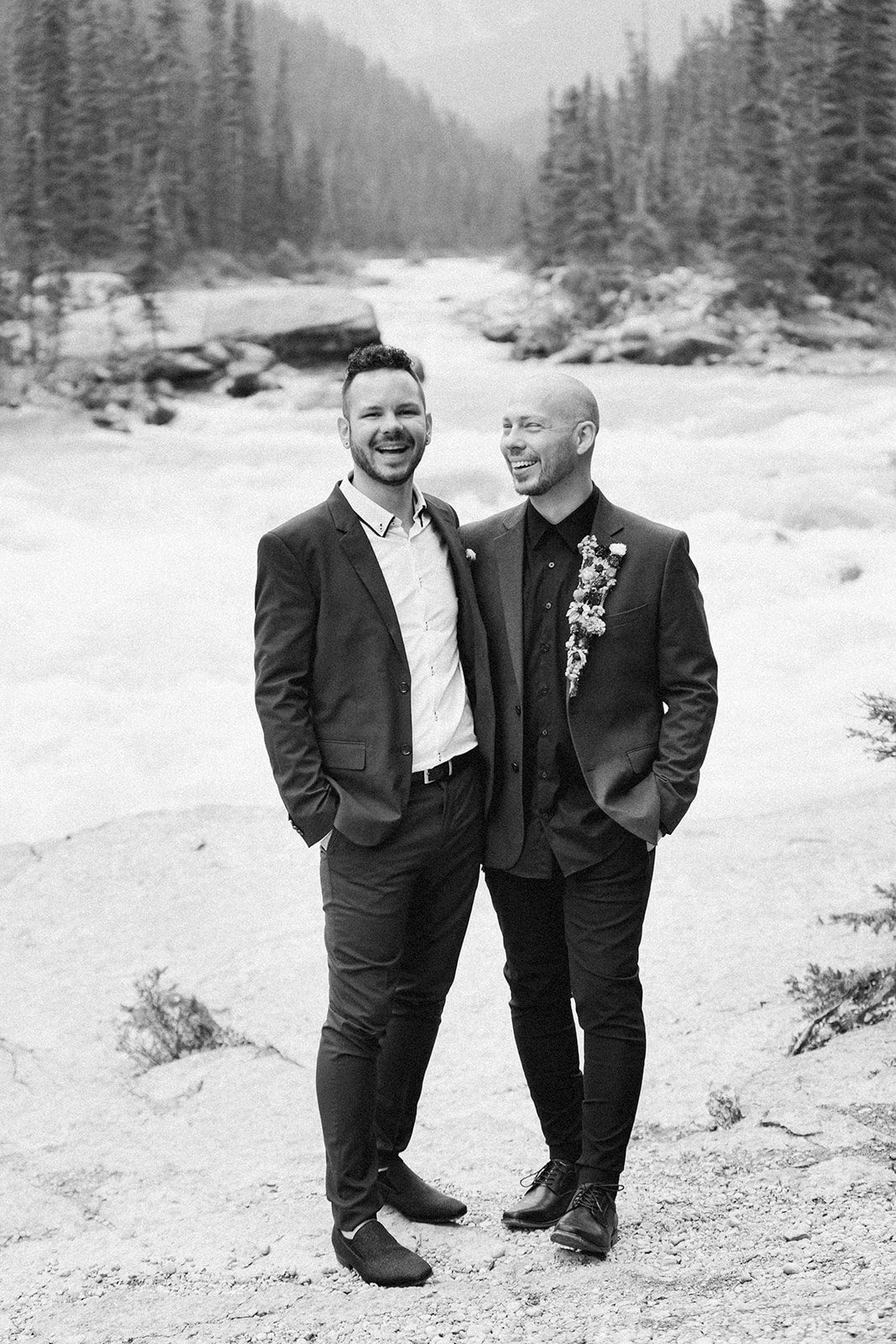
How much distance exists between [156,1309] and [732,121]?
43.1 m

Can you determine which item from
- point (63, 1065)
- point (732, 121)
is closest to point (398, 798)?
point (63, 1065)

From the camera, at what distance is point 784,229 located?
2908 cm

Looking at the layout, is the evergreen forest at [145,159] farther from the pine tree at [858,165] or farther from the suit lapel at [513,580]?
the suit lapel at [513,580]

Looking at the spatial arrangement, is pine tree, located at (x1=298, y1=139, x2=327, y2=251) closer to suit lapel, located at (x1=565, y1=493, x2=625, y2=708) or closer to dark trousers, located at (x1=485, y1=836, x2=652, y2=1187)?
suit lapel, located at (x1=565, y1=493, x2=625, y2=708)

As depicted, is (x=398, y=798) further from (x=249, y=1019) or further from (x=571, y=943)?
(x=249, y=1019)

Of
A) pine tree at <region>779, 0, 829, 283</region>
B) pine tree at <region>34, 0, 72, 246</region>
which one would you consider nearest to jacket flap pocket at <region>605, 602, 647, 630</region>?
pine tree at <region>779, 0, 829, 283</region>

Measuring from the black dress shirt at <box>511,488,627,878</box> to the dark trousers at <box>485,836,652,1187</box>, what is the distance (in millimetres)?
59

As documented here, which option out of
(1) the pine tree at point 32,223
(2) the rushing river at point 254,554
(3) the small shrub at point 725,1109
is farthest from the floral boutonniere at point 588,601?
(1) the pine tree at point 32,223

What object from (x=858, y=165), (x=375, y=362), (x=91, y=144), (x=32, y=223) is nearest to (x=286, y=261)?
(x=91, y=144)

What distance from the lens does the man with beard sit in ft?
10.3

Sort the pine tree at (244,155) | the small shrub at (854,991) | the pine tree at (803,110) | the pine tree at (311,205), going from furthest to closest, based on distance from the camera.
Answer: the pine tree at (311,205)
the pine tree at (244,155)
the pine tree at (803,110)
the small shrub at (854,991)

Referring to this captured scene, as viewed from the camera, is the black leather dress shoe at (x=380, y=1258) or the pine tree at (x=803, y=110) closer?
the black leather dress shoe at (x=380, y=1258)

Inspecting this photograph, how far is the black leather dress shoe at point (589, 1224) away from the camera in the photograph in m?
3.14

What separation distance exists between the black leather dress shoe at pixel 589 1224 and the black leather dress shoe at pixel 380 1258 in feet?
1.03
